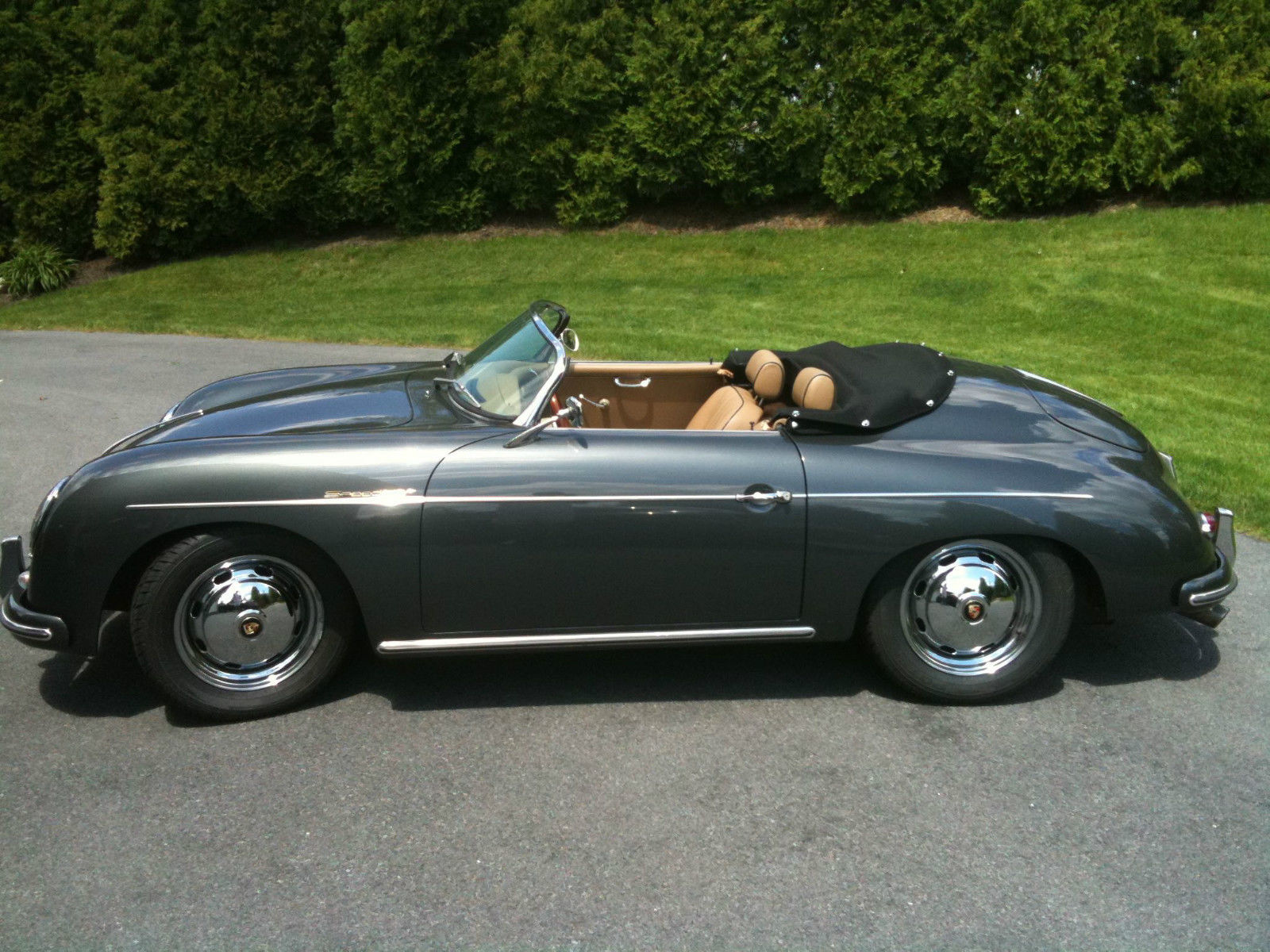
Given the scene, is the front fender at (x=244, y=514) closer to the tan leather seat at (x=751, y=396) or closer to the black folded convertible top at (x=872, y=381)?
the tan leather seat at (x=751, y=396)

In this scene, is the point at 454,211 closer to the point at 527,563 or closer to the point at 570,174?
the point at 570,174

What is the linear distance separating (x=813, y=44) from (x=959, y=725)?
13399mm

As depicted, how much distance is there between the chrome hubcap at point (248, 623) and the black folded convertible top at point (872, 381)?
1.85m

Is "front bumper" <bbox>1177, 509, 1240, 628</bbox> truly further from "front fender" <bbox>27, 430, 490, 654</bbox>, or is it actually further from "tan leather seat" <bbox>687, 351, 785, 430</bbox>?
"front fender" <bbox>27, 430, 490, 654</bbox>

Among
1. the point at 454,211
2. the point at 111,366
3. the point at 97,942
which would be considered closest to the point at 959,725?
the point at 97,942

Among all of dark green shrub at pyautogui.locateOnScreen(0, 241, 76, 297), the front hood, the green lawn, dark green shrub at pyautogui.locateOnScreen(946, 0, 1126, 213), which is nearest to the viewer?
the front hood

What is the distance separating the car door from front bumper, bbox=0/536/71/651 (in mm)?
1251

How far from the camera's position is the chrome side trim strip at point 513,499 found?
12.9 feet

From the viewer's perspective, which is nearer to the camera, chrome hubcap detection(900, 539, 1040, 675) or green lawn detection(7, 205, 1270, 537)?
chrome hubcap detection(900, 539, 1040, 675)

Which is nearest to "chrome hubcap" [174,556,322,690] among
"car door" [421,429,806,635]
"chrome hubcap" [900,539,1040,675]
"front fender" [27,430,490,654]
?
"front fender" [27,430,490,654]

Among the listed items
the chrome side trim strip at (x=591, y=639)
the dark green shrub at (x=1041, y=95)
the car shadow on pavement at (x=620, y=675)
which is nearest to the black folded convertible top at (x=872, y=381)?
the chrome side trim strip at (x=591, y=639)

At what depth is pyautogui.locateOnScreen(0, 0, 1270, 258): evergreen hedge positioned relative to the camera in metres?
14.3

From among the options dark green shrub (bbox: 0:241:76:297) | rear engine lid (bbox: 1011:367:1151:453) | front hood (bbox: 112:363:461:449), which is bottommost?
dark green shrub (bbox: 0:241:76:297)

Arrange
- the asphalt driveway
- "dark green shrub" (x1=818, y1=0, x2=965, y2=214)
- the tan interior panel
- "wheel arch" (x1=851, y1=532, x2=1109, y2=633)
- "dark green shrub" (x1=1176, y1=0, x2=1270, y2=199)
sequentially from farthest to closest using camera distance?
"dark green shrub" (x1=818, y1=0, x2=965, y2=214), "dark green shrub" (x1=1176, y1=0, x2=1270, y2=199), the tan interior panel, "wheel arch" (x1=851, y1=532, x2=1109, y2=633), the asphalt driveway
